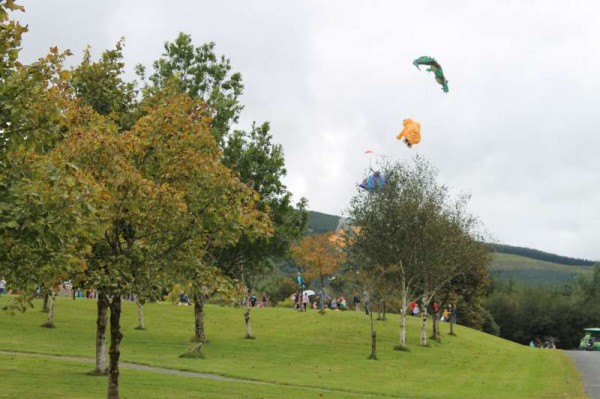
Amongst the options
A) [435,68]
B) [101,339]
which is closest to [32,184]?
[101,339]

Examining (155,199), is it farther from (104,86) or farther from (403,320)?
(403,320)

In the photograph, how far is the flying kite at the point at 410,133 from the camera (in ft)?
163

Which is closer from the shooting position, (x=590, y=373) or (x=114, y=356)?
(x=114, y=356)

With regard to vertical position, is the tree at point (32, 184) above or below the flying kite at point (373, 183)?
below

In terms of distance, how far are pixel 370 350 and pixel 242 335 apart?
9826 millimetres

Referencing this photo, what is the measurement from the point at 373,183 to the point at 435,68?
1422 cm

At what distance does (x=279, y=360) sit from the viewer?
43.2m

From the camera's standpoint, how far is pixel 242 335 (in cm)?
5562

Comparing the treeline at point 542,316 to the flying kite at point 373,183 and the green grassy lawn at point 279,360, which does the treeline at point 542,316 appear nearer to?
the green grassy lawn at point 279,360

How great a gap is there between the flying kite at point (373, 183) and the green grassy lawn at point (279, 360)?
1134 centimetres

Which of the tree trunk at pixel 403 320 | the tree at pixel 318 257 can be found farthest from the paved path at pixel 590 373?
the tree at pixel 318 257

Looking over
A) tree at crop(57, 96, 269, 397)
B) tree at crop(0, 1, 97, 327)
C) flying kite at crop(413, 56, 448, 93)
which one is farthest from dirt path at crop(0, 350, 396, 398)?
flying kite at crop(413, 56, 448, 93)

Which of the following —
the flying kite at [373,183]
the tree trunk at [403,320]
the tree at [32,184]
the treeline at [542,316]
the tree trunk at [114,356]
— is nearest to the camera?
the tree at [32,184]

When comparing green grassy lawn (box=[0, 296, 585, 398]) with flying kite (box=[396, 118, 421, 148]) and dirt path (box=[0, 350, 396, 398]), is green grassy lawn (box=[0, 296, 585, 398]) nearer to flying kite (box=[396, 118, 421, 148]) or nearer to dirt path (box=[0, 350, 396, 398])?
dirt path (box=[0, 350, 396, 398])
